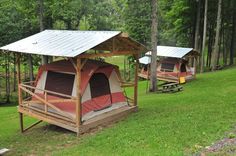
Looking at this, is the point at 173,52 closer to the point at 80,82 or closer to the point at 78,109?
the point at 80,82

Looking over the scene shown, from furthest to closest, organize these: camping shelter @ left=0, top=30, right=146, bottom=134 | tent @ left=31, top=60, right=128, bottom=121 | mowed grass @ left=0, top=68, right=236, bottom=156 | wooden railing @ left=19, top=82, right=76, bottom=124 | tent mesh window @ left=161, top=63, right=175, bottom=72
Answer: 1. tent mesh window @ left=161, top=63, right=175, bottom=72
2. tent @ left=31, top=60, right=128, bottom=121
3. wooden railing @ left=19, top=82, right=76, bottom=124
4. camping shelter @ left=0, top=30, right=146, bottom=134
5. mowed grass @ left=0, top=68, right=236, bottom=156

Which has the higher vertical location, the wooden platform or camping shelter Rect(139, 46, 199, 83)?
camping shelter Rect(139, 46, 199, 83)

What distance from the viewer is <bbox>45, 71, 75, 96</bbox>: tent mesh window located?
12547 millimetres

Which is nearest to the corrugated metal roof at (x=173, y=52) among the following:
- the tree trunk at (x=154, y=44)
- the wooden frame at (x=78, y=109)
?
the tree trunk at (x=154, y=44)

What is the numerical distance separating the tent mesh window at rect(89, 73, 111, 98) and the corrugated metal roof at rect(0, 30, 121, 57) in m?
1.68

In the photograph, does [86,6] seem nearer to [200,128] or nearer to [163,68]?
[163,68]

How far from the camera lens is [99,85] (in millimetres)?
12953

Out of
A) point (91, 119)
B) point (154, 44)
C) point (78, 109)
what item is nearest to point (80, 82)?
point (78, 109)

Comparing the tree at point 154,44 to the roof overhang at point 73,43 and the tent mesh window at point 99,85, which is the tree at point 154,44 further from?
the tent mesh window at point 99,85

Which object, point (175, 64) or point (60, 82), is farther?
point (175, 64)

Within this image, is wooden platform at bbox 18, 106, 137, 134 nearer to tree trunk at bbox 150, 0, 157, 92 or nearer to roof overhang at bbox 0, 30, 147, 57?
roof overhang at bbox 0, 30, 147, 57

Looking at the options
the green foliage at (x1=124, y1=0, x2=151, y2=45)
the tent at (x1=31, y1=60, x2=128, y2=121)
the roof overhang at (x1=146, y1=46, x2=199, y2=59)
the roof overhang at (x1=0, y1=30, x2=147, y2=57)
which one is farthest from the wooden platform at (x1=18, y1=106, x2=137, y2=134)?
the green foliage at (x1=124, y1=0, x2=151, y2=45)

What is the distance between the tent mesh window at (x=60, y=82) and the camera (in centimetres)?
1255

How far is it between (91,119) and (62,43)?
3.05 meters
